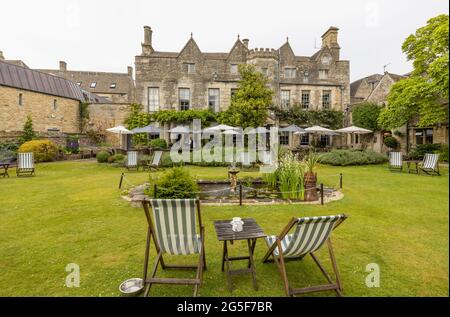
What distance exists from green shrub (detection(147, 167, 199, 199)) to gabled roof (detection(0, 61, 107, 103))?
23485mm

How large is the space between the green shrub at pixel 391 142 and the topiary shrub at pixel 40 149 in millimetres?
27709

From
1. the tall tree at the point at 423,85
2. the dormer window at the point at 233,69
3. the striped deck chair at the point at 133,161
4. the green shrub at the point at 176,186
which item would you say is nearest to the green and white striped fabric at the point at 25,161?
the striped deck chair at the point at 133,161

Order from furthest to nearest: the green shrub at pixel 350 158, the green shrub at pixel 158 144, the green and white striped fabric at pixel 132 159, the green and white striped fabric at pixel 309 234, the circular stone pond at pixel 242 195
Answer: the green shrub at pixel 158 144, the green shrub at pixel 350 158, the green and white striped fabric at pixel 132 159, the circular stone pond at pixel 242 195, the green and white striped fabric at pixel 309 234

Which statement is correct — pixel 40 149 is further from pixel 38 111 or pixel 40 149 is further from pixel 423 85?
pixel 423 85

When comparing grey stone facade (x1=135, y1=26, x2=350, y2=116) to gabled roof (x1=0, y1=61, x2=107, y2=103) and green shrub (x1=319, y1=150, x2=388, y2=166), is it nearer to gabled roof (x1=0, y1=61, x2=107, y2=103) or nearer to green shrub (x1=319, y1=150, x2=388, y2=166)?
gabled roof (x1=0, y1=61, x2=107, y2=103)

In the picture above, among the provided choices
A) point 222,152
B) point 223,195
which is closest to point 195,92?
point 222,152

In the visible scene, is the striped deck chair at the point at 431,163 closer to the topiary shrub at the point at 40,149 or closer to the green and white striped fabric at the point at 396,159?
the green and white striped fabric at the point at 396,159

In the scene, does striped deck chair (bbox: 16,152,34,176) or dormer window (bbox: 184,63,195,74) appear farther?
dormer window (bbox: 184,63,195,74)

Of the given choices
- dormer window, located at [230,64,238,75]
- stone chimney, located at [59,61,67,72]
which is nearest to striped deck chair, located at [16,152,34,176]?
dormer window, located at [230,64,238,75]

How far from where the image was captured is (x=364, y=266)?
3.99 metres

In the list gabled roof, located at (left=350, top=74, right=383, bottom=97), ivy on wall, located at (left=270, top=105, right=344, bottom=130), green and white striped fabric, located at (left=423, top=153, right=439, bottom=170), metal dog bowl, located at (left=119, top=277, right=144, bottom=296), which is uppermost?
gabled roof, located at (left=350, top=74, right=383, bottom=97)

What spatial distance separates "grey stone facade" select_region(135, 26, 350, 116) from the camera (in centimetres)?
2534

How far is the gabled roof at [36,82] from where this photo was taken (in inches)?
888
